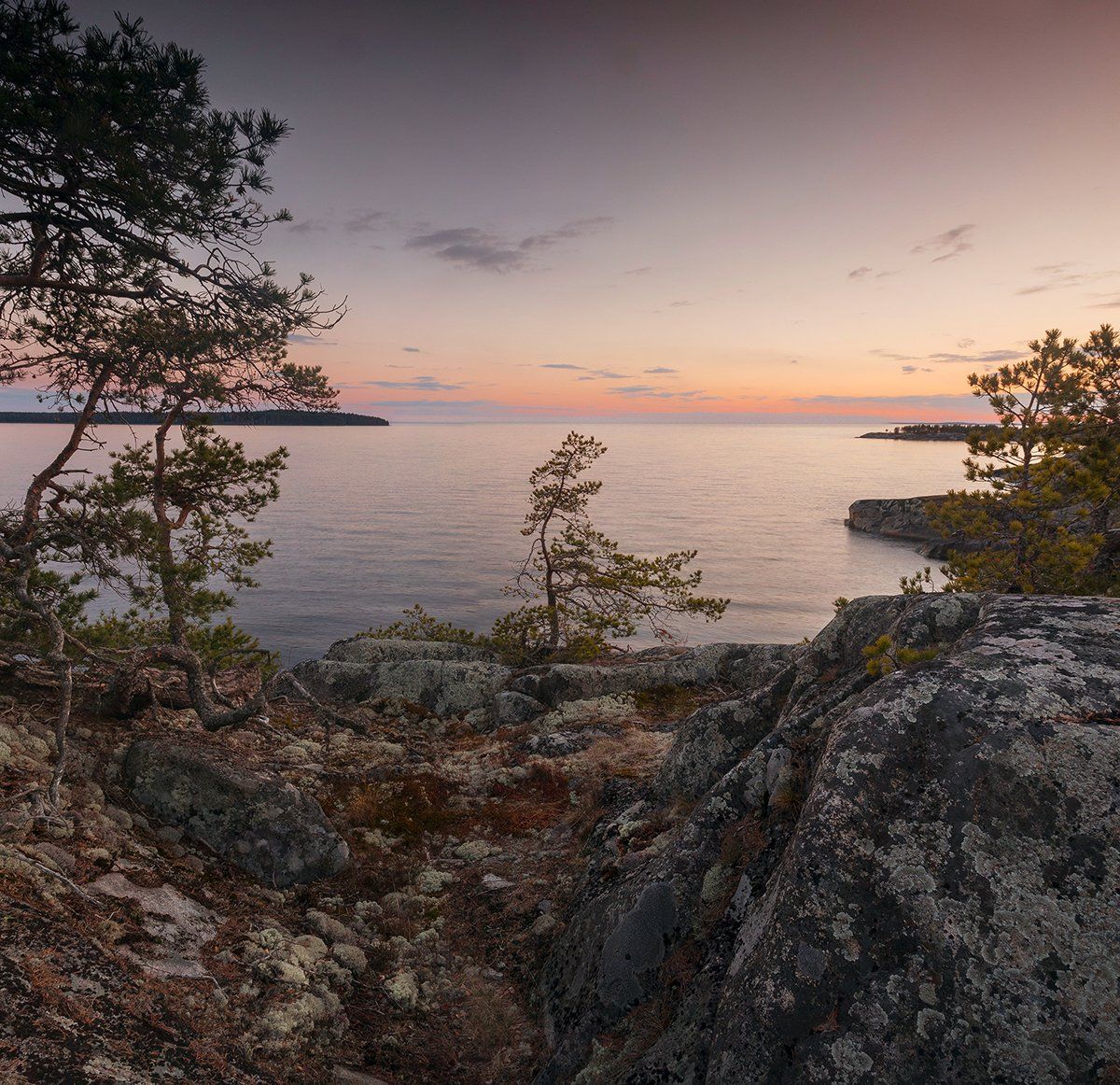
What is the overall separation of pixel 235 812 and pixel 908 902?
677 cm

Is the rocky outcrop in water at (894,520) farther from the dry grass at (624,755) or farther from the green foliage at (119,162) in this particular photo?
the green foliage at (119,162)

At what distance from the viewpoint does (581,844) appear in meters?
8.20

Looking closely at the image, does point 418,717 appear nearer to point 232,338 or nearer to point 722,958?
point 232,338

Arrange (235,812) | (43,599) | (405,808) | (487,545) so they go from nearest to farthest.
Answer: (235,812)
(43,599)
(405,808)
(487,545)

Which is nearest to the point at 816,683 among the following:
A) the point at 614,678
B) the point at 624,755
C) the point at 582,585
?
the point at 624,755

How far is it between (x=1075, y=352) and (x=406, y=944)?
50.0 ft

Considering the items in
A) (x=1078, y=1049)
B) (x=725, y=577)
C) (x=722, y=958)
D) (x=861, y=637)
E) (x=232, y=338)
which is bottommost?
(x=725, y=577)

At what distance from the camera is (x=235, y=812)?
7004 mm

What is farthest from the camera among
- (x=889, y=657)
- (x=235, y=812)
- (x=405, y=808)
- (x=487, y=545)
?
(x=487, y=545)

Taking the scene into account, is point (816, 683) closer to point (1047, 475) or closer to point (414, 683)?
point (1047, 475)

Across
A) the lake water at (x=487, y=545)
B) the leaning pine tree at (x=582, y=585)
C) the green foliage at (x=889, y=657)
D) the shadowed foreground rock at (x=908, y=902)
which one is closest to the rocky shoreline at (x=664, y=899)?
the shadowed foreground rock at (x=908, y=902)

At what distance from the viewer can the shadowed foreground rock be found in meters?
3.01

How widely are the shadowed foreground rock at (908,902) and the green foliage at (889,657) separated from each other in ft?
0.38

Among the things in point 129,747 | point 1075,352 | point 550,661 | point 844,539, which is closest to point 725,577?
point 844,539
